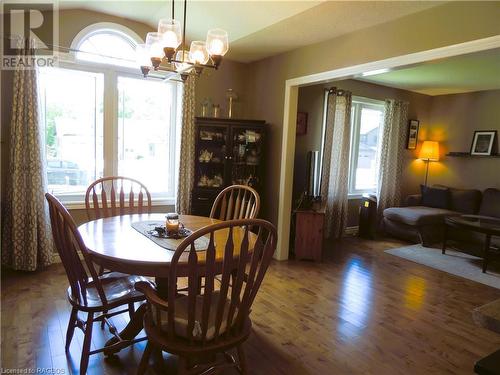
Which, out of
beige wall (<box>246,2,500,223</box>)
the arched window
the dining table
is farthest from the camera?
the arched window

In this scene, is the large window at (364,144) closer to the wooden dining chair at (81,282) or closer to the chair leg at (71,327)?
the wooden dining chair at (81,282)

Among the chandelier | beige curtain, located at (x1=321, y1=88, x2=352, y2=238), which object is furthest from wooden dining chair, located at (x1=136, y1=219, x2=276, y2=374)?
beige curtain, located at (x1=321, y1=88, x2=352, y2=238)

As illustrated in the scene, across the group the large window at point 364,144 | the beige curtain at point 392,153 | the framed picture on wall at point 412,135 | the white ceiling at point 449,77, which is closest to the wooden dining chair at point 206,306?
the white ceiling at point 449,77

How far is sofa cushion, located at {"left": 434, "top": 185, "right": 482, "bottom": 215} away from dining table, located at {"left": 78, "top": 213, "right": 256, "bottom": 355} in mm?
4512

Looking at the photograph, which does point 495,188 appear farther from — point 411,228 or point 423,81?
point 423,81

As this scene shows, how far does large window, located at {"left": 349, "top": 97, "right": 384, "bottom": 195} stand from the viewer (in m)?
5.51

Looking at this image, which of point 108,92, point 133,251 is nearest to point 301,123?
point 108,92

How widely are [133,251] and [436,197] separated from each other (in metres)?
5.32

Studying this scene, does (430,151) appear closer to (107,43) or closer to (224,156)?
(224,156)

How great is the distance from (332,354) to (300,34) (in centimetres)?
282

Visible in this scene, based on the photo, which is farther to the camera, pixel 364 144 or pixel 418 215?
pixel 364 144

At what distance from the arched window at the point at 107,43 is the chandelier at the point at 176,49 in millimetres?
1677

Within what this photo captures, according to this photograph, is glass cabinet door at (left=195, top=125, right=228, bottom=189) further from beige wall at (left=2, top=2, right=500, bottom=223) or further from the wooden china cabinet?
beige wall at (left=2, top=2, right=500, bottom=223)

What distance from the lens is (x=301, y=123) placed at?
15.4ft
